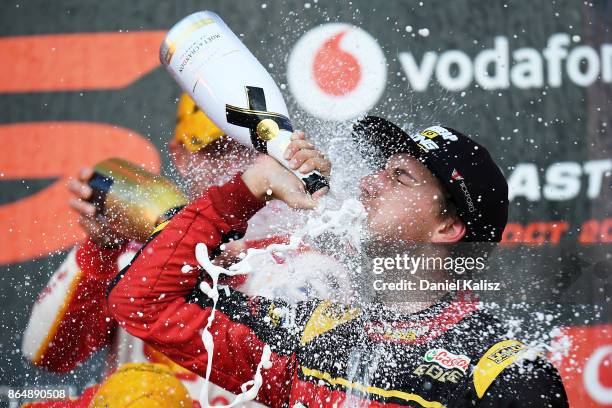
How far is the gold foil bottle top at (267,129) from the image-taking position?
1345 mm

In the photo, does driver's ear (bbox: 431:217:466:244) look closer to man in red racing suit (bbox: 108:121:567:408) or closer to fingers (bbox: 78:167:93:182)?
man in red racing suit (bbox: 108:121:567:408)

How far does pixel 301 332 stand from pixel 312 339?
0.03 metres

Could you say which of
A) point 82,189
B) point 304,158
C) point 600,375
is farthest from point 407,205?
point 600,375

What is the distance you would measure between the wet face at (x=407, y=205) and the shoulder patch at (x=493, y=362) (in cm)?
29

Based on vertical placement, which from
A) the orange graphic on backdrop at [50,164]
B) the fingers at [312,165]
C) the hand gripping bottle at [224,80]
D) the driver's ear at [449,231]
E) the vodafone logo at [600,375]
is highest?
the hand gripping bottle at [224,80]

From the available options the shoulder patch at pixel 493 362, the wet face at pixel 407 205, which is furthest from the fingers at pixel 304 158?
the shoulder patch at pixel 493 362

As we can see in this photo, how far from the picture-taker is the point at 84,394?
6.29ft

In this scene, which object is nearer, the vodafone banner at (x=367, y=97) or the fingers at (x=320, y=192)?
the fingers at (x=320, y=192)

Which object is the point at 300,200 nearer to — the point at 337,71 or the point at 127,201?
the point at 127,201

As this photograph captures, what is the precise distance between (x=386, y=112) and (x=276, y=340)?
955 mm

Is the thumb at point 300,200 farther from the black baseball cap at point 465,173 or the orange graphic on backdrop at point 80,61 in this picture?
the orange graphic on backdrop at point 80,61

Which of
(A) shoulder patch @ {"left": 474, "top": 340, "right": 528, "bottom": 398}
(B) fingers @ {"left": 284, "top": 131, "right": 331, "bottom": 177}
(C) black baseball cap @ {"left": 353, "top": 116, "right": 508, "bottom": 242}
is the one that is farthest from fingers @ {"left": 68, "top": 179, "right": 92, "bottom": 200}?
(A) shoulder patch @ {"left": 474, "top": 340, "right": 528, "bottom": 398}

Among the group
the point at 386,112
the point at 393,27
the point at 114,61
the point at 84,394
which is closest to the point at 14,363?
the point at 84,394

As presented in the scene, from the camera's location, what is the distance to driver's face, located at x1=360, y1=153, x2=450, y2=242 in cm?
135
